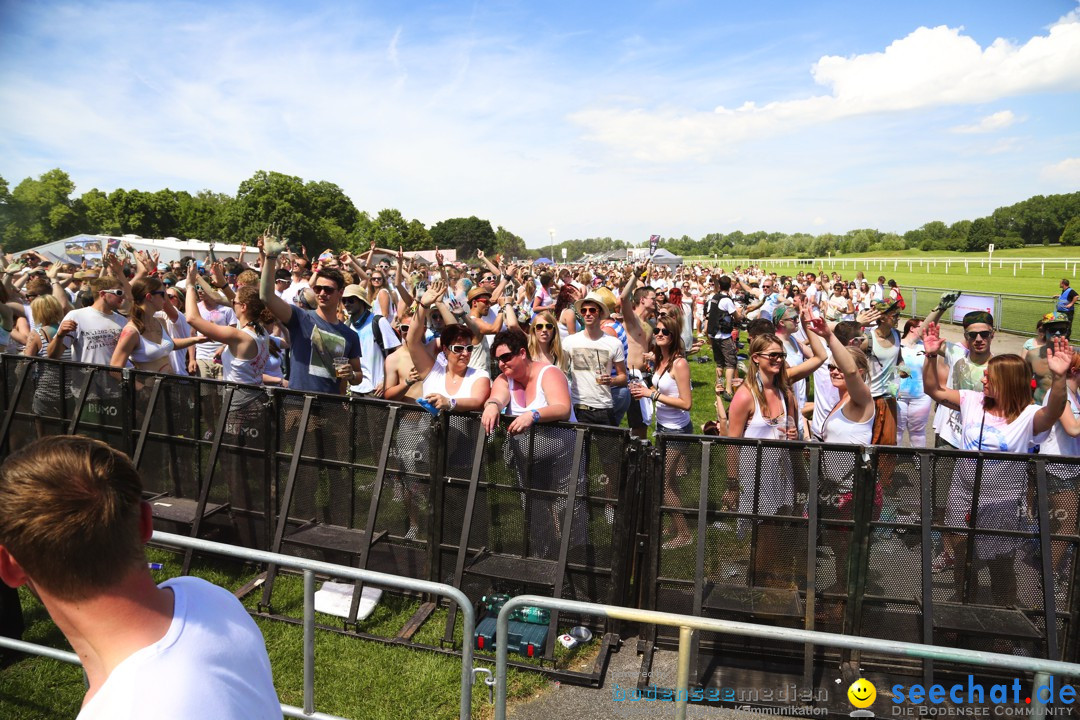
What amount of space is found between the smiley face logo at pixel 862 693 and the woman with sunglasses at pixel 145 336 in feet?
22.1

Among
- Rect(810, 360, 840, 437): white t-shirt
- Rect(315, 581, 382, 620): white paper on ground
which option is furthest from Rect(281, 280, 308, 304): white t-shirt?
Rect(810, 360, 840, 437): white t-shirt

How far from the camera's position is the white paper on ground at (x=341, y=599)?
5.05m

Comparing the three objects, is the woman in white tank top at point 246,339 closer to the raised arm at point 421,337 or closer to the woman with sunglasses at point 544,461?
the raised arm at point 421,337

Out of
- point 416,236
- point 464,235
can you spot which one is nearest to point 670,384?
point 416,236

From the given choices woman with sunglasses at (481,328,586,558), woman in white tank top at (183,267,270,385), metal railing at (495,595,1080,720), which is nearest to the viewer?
metal railing at (495,595,1080,720)

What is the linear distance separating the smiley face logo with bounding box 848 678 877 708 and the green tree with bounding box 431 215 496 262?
140979 millimetres

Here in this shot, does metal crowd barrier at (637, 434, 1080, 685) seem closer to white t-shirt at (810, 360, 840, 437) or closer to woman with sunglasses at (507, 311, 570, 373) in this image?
woman with sunglasses at (507, 311, 570, 373)

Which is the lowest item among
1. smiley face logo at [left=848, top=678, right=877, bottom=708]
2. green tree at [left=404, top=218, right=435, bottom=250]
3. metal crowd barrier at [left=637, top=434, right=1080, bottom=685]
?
smiley face logo at [left=848, top=678, right=877, bottom=708]

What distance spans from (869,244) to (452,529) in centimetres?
12134

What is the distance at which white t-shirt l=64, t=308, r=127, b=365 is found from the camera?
7.14m

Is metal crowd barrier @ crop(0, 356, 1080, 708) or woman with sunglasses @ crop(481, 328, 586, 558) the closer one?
metal crowd barrier @ crop(0, 356, 1080, 708)

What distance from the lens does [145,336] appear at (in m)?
7.24

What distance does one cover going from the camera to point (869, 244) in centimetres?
11112

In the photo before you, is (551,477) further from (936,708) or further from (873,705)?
(936,708)
